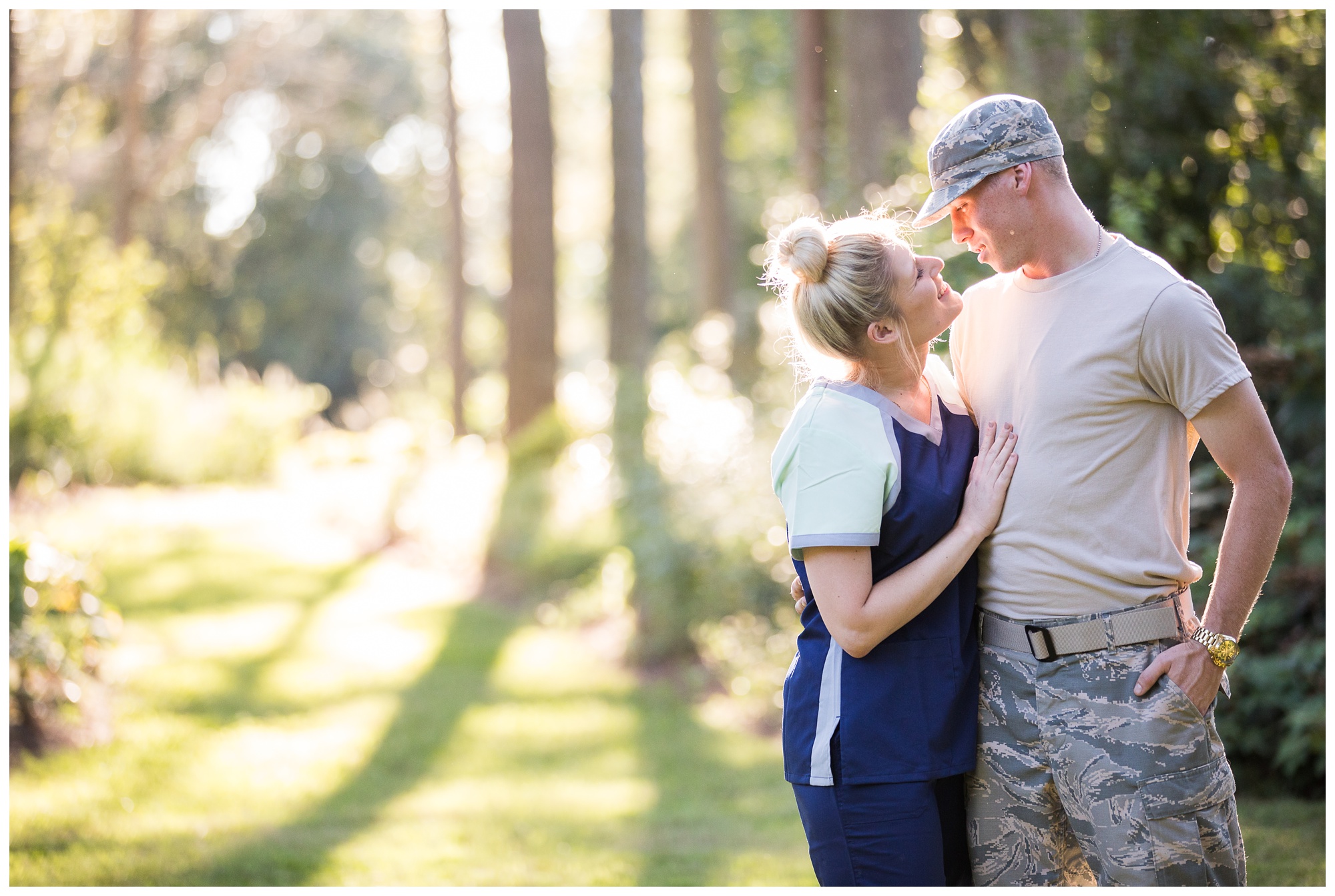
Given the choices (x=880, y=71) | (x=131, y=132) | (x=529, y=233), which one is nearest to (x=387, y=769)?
(x=880, y=71)

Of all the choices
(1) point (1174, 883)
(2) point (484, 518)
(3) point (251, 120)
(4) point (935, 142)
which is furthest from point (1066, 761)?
(3) point (251, 120)

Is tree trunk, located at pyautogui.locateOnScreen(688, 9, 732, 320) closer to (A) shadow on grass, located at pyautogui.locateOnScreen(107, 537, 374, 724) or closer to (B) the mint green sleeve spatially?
(A) shadow on grass, located at pyautogui.locateOnScreen(107, 537, 374, 724)

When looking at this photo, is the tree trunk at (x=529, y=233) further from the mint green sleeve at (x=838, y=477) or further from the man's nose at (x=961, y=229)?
the mint green sleeve at (x=838, y=477)

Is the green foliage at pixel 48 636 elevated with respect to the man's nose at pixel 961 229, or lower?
lower

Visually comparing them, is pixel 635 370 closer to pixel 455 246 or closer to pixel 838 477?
pixel 838 477

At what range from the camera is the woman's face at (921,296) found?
222 cm

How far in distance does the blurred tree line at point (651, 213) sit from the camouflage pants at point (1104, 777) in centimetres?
221

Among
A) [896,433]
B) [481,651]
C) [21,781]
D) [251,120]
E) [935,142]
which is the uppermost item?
[251,120]

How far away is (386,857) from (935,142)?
3884mm

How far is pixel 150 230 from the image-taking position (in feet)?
97.5

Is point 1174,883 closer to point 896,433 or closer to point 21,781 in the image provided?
point 896,433

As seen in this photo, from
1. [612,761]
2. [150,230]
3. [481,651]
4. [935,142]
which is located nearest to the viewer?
[935,142]

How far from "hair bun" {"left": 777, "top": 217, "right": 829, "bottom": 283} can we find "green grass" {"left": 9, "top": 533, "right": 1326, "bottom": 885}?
116 inches

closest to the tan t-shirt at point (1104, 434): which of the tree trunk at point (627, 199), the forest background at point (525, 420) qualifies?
the forest background at point (525, 420)
